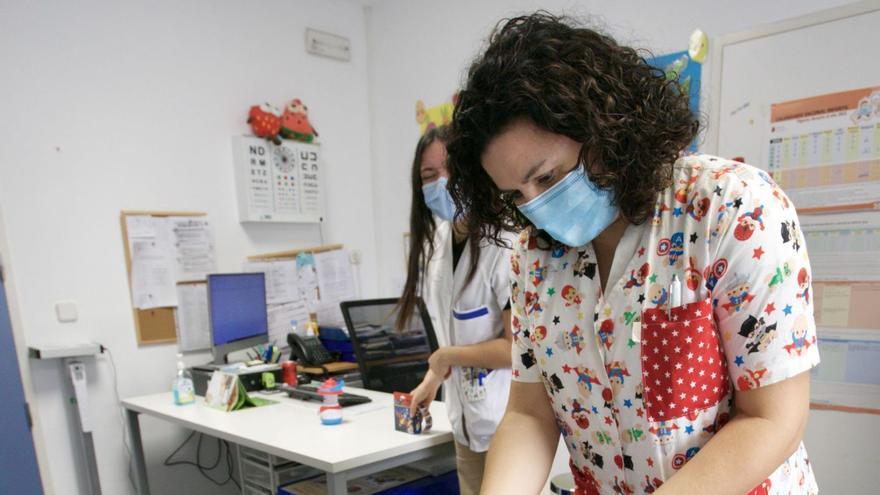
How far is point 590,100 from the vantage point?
2.36 ft

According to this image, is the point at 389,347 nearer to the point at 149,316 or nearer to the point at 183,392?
the point at 183,392

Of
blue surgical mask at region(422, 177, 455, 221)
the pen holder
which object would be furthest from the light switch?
blue surgical mask at region(422, 177, 455, 221)

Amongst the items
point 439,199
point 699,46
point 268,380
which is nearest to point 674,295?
point 439,199

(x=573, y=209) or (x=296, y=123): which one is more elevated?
(x=296, y=123)

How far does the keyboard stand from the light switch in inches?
40.3

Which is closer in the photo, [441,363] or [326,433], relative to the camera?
[441,363]

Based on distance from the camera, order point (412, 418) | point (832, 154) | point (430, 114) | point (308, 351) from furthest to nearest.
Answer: point (430, 114) → point (308, 351) → point (832, 154) → point (412, 418)

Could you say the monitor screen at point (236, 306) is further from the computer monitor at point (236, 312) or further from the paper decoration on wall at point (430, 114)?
the paper decoration on wall at point (430, 114)

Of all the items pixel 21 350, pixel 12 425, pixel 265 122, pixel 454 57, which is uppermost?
pixel 454 57

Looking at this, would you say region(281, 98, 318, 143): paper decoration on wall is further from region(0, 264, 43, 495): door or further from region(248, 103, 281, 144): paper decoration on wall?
region(0, 264, 43, 495): door

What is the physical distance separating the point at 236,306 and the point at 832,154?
97.1 inches

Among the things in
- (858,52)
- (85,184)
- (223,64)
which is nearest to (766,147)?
(858,52)

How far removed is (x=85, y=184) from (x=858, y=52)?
3.07m

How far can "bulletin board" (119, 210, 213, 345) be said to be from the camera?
260 cm
